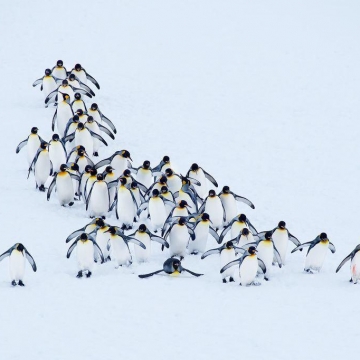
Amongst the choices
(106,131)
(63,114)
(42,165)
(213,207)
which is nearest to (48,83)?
(63,114)

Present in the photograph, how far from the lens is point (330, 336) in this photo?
1035 centimetres

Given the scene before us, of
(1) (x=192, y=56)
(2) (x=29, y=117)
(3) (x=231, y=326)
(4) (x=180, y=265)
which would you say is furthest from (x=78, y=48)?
(3) (x=231, y=326)

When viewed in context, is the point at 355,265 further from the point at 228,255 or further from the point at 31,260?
the point at 31,260

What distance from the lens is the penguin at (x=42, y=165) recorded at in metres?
14.2

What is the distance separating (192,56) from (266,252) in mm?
11366

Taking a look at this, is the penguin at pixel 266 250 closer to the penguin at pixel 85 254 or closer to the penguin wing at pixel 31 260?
the penguin at pixel 85 254

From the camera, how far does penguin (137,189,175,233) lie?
13070mm

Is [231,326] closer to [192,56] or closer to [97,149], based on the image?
[97,149]

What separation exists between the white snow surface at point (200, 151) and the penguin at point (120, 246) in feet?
0.45

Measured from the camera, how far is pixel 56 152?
47.6 ft

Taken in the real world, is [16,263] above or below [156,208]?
below

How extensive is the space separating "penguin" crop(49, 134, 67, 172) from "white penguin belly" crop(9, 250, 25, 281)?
142 inches

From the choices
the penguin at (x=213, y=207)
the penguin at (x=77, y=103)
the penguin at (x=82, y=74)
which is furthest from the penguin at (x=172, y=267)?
the penguin at (x=82, y=74)

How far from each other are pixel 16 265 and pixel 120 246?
1521 mm
